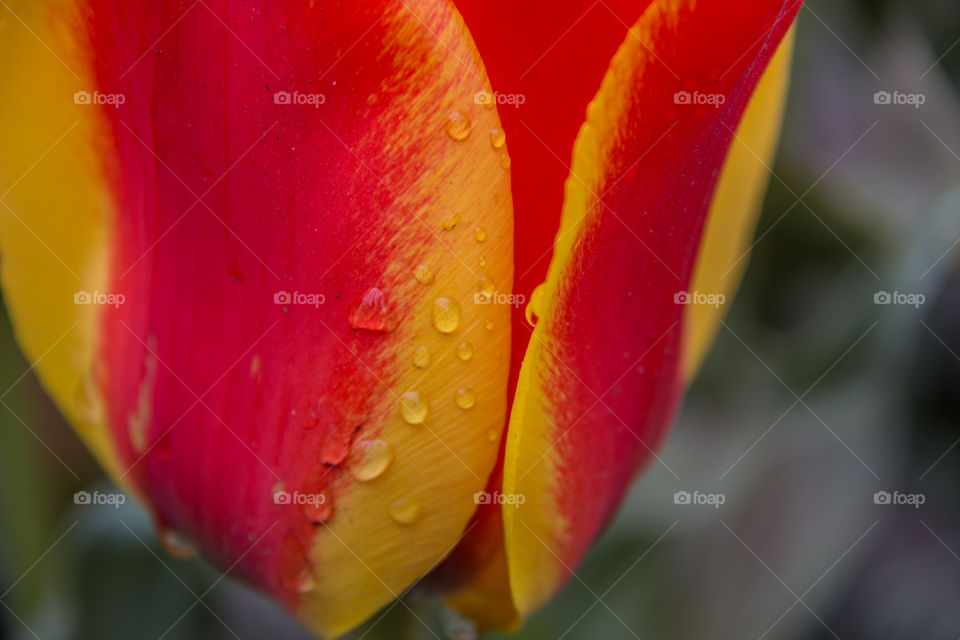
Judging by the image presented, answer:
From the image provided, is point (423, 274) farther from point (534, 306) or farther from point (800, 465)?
point (800, 465)

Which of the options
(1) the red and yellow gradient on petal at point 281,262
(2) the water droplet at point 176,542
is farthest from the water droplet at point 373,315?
(2) the water droplet at point 176,542

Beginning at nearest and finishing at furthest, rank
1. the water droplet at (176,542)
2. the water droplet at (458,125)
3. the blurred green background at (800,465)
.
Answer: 1. the water droplet at (458,125)
2. the water droplet at (176,542)
3. the blurred green background at (800,465)

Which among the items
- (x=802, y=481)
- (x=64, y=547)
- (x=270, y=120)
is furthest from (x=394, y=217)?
(x=802, y=481)

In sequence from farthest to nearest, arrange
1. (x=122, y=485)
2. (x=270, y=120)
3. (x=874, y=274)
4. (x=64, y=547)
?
(x=874, y=274) < (x=64, y=547) < (x=122, y=485) < (x=270, y=120)

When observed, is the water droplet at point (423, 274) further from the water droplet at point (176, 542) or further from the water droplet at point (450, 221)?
the water droplet at point (176, 542)

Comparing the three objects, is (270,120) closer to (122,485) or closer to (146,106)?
(146,106)

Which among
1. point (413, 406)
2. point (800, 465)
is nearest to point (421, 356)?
point (413, 406)

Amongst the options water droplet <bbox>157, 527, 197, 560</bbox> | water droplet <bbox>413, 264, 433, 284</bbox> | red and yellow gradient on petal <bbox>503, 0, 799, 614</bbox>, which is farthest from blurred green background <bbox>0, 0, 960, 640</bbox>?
water droplet <bbox>413, 264, 433, 284</bbox>
